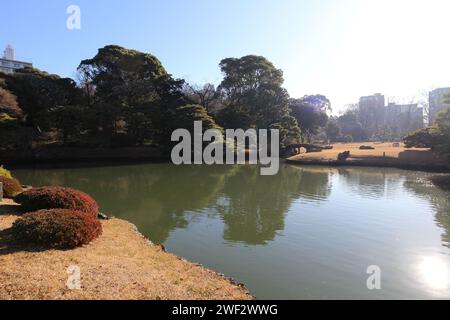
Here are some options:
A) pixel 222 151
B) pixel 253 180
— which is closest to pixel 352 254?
pixel 253 180

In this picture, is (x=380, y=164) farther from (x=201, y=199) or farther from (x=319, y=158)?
(x=201, y=199)

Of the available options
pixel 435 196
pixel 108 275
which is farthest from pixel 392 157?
pixel 108 275

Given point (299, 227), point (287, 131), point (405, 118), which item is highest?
point (405, 118)

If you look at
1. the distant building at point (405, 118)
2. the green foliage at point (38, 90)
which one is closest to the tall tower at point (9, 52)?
the green foliage at point (38, 90)

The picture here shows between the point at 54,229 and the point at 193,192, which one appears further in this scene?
the point at 193,192

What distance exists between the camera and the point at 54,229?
7719mm

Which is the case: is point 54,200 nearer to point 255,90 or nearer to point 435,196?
point 435,196

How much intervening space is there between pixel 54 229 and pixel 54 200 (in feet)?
7.31

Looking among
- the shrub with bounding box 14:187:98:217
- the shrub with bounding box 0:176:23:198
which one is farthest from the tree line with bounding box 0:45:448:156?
the shrub with bounding box 14:187:98:217

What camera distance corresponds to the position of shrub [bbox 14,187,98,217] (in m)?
9.73

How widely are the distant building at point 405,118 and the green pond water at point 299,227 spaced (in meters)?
52.1

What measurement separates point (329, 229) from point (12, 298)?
348 inches

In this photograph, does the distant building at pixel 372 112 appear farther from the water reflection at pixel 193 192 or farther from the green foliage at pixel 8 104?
the green foliage at pixel 8 104

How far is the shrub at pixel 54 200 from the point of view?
973 centimetres
